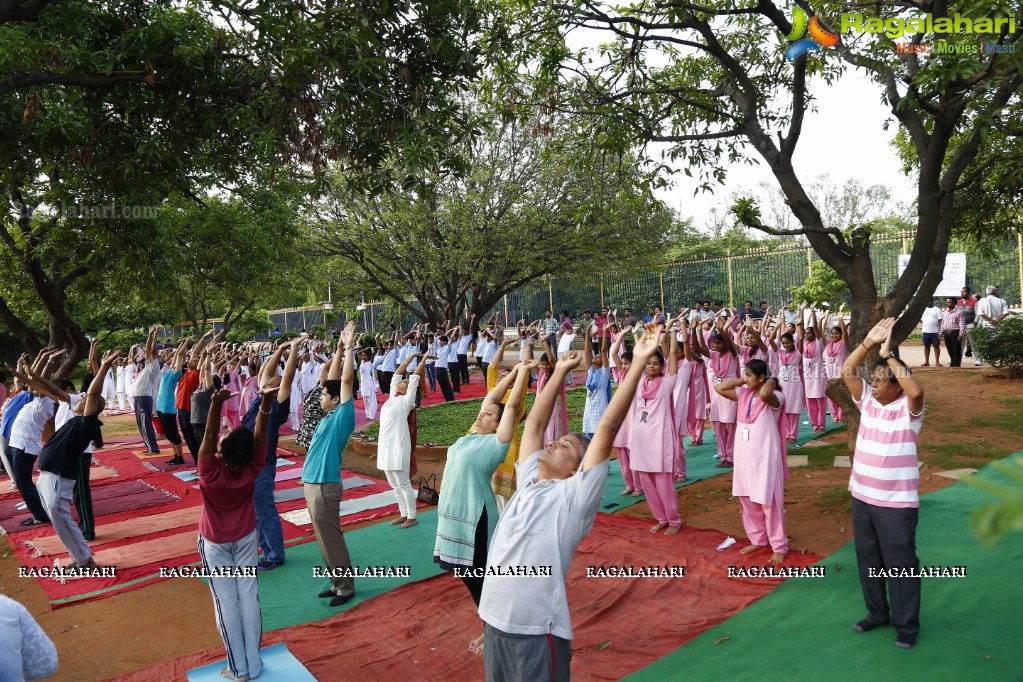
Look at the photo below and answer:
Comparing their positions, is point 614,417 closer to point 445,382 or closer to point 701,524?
point 701,524

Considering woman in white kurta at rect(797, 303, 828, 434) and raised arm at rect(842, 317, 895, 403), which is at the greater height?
raised arm at rect(842, 317, 895, 403)

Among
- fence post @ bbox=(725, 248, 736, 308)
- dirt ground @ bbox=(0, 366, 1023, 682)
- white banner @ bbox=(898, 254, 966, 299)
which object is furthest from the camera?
fence post @ bbox=(725, 248, 736, 308)

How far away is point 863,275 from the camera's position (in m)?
8.55

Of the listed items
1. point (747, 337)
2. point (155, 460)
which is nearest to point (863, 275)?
point (747, 337)

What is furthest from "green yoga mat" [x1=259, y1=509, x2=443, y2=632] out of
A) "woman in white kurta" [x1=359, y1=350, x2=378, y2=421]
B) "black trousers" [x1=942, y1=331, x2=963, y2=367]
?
"black trousers" [x1=942, y1=331, x2=963, y2=367]

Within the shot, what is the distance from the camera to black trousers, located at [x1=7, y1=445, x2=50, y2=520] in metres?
8.05

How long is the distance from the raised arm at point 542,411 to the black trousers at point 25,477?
7.10 m

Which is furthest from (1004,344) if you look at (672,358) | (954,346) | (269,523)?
(269,523)

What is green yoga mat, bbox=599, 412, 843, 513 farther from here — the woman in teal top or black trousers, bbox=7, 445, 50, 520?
black trousers, bbox=7, 445, 50, 520

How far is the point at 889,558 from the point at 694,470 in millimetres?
4945

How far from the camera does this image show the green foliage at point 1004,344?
41.4 feet

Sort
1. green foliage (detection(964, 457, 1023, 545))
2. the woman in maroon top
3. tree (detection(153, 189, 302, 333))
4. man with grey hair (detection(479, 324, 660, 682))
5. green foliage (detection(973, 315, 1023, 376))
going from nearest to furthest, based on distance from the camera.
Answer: green foliage (detection(964, 457, 1023, 545)) → man with grey hair (detection(479, 324, 660, 682)) → the woman in maroon top → green foliage (detection(973, 315, 1023, 376)) → tree (detection(153, 189, 302, 333))

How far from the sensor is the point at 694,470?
9.42 m

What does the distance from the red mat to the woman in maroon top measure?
0.52 metres
